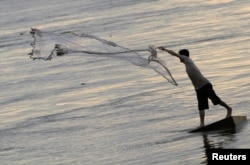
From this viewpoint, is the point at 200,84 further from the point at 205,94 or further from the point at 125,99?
the point at 125,99

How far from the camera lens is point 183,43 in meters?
32.3

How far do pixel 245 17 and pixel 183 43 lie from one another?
246 inches

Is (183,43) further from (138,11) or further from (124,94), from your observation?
(138,11)

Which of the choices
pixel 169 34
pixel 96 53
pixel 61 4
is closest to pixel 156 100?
pixel 96 53

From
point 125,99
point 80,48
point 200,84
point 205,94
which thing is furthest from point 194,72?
point 125,99

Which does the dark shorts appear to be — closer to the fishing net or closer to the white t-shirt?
the white t-shirt

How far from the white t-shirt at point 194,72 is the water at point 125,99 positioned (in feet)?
3.37

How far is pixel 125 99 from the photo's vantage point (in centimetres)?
2239

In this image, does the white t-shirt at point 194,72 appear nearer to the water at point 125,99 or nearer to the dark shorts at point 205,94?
the dark shorts at point 205,94

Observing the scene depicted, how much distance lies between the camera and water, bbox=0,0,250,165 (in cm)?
1678

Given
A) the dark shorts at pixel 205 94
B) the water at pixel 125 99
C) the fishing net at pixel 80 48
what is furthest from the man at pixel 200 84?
the water at pixel 125 99

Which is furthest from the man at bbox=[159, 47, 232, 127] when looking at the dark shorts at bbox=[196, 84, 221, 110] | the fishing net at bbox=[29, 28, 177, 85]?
the fishing net at bbox=[29, 28, 177, 85]

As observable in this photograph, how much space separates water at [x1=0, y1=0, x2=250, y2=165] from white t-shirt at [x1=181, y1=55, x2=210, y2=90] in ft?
3.37

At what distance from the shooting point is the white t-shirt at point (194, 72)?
17203mm
